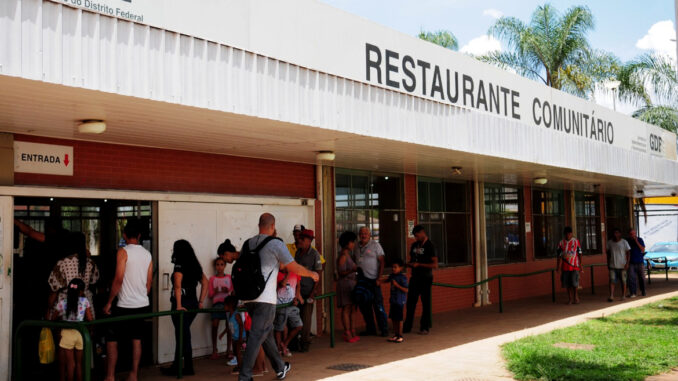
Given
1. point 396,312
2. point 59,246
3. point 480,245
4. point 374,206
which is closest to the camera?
point 59,246

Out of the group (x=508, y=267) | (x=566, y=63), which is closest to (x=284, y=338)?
(x=508, y=267)

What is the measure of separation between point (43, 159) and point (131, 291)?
1894 millimetres

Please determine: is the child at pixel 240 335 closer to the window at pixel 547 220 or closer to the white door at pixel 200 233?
the white door at pixel 200 233

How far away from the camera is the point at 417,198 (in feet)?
47.5

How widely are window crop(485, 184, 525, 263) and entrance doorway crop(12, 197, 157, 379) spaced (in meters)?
9.64

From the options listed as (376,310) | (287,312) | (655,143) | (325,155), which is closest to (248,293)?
(287,312)

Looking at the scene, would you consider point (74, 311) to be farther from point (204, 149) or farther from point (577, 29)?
point (577, 29)

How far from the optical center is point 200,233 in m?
9.93

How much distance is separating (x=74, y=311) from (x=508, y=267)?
12062 mm

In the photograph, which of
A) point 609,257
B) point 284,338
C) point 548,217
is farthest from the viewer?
point 548,217

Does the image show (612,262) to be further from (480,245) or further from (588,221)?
(588,221)

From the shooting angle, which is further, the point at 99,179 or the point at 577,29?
the point at 577,29

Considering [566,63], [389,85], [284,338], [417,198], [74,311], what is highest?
[566,63]

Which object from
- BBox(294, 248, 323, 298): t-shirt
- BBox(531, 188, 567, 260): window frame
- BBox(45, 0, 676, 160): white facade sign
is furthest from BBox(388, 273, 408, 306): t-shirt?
BBox(531, 188, 567, 260): window frame
